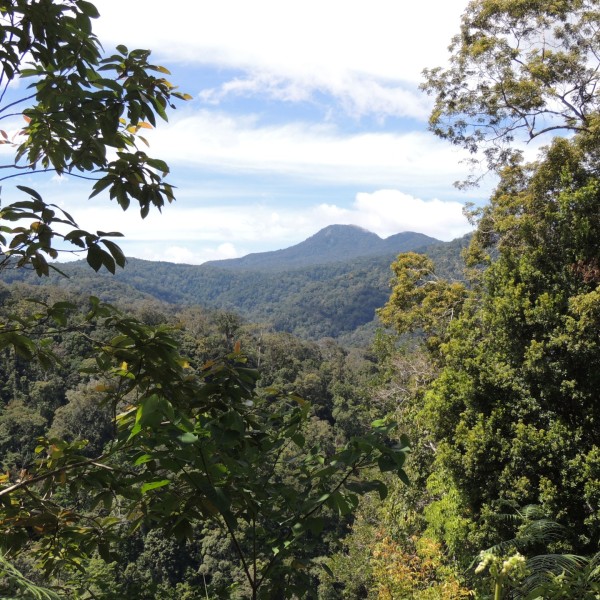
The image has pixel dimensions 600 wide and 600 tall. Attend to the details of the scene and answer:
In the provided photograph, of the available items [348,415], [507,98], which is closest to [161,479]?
[507,98]

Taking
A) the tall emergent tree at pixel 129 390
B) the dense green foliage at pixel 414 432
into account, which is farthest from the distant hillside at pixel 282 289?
the tall emergent tree at pixel 129 390

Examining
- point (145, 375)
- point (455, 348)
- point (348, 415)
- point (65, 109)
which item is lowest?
point (348, 415)

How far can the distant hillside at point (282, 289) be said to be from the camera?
349 ft

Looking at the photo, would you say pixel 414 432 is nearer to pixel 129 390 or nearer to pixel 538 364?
pixel 538 364

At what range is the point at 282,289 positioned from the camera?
7003 inches

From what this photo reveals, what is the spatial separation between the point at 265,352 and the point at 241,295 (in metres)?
132

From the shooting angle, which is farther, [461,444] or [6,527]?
[461,444]

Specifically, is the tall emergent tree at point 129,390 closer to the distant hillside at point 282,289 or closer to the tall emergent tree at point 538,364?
the tall emergent tree at point 538,364

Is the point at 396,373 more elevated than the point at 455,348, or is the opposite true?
the point at 455,348

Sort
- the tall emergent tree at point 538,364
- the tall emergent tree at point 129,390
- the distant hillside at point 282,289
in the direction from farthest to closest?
the distant hillside at point 282,289
the tall emergent tree at point 538,364
the tall emergent tree at point 129,390

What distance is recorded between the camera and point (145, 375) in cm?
174

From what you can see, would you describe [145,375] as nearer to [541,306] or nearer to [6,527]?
[6,527]

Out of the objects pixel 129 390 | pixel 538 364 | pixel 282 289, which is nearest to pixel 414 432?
pixel 538 364

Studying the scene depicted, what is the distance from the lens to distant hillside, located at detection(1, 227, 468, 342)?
349ft
